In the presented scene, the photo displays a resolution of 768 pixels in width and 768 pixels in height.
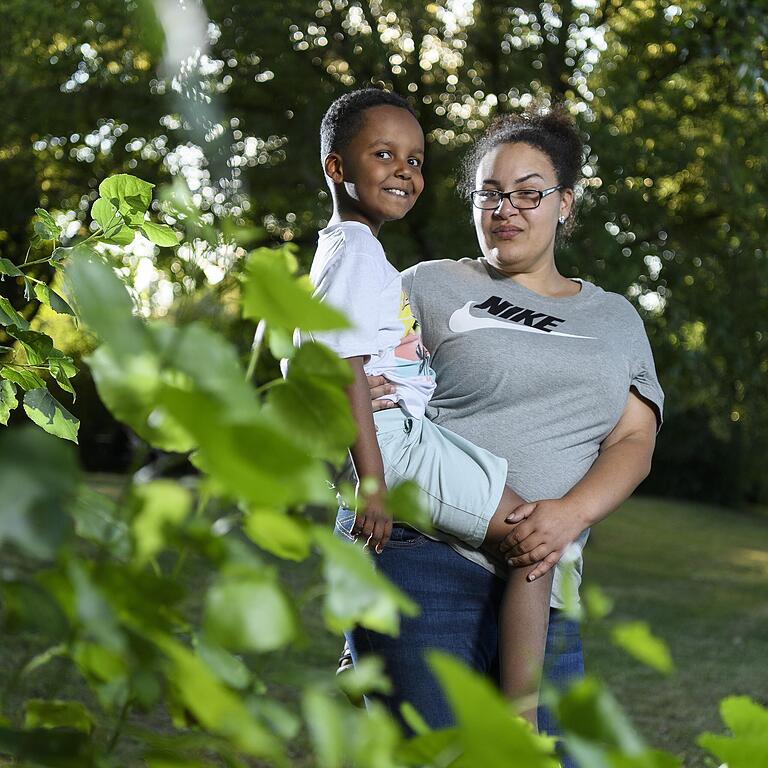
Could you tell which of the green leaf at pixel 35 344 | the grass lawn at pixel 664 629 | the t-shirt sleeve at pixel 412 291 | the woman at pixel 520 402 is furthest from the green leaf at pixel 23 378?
the t-shirt sleeve at pixel 412 291

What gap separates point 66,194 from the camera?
32.4 ft

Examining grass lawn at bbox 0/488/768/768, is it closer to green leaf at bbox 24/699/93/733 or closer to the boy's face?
green leaf at bbox 24/699/93/733

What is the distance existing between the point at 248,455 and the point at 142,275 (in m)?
0.68

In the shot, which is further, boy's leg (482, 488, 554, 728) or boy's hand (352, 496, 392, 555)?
boy's leg (482, 488, 554, 728)

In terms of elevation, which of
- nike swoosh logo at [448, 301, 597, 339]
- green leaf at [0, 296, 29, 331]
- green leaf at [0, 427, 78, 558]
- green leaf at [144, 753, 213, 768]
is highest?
green leaf at [0, 427, 78, 558]

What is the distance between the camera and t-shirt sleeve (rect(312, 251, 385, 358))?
1.65 m

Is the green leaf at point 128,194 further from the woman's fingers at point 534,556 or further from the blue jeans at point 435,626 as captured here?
the woman's fingers at point 534,556

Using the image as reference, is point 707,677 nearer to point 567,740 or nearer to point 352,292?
point 352,292

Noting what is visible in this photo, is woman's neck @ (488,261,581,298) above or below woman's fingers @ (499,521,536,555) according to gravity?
above

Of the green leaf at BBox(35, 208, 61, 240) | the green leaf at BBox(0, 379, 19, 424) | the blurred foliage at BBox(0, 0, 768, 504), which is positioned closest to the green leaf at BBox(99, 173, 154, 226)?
the green leaf at BBox(35, 208, 61, 240)

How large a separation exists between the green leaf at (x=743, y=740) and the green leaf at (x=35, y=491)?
33cm

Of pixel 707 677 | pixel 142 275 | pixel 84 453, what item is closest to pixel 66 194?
pixel 707 677

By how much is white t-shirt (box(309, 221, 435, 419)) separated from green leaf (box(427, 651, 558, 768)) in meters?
1.30

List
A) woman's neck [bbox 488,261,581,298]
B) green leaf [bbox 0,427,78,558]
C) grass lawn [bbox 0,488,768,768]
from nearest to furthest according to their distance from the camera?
green leaf [bbox 0,427,78,558], woman's neck [bbox 488,261,581,298], grass lawn [bbox 0,488,768,768]
